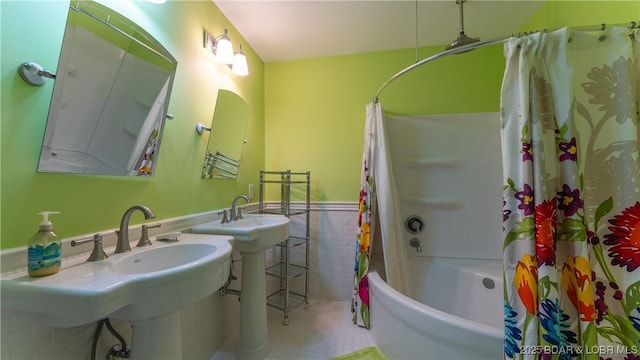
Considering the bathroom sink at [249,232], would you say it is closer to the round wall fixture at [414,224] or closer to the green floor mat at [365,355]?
the green floor mat at [365,355]

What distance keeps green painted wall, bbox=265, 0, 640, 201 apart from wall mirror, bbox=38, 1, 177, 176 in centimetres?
129

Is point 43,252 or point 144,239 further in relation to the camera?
point 144,239

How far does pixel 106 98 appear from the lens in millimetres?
937

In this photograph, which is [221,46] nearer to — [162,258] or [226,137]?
[226,137]

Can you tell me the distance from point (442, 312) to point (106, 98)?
1675 millimetres

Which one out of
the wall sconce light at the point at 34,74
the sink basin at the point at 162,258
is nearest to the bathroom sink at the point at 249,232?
the sink basin at the point at 162,258

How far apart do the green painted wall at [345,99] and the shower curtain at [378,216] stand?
1.35 feet

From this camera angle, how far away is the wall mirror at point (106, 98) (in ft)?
2.63

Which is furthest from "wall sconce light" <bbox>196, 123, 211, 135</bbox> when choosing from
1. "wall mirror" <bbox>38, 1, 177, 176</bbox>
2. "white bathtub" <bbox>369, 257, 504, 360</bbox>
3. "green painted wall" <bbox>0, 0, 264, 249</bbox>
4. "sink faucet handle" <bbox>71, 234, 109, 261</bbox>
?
"white bathtub" <bbox>369, 257, 504, 360</bbox>

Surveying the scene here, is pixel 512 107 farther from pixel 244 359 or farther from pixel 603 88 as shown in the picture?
pixel 244 359

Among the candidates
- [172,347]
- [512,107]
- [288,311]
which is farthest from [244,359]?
[512,107]

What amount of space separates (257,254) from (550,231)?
1.38 m

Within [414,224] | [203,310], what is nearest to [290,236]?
[203,310]

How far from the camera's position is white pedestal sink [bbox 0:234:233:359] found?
0.61 metres
